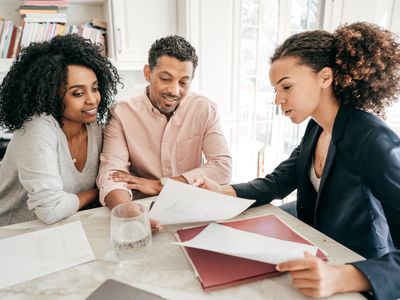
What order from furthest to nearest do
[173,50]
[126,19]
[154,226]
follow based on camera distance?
[126,19] → [173,50] → [154,226]

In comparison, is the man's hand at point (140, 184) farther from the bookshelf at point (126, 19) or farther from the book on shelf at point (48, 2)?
the book on shelf at point (48, 2)

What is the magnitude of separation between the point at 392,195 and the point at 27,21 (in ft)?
7.56

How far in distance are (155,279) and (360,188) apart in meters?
0.66

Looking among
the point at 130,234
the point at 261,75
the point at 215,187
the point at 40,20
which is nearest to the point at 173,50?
the point at 215,187

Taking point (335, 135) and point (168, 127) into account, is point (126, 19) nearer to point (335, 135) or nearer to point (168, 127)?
point (168, 127)

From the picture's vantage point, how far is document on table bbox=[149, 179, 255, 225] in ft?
3.00

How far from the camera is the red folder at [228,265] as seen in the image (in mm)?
693

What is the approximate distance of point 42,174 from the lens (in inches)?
42.1

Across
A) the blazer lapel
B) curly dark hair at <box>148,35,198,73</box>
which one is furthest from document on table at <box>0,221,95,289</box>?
curly dark hair at <box>148,35,198,73</box>

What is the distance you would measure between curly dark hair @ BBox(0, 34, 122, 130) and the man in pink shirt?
0.25 m

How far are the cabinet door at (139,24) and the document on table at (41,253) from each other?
1.71 m

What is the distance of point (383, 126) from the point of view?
963 millimetres

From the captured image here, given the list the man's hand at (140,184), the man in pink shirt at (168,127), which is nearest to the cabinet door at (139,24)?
the man in pink shirt at (168,127)

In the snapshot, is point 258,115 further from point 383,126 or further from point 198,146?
point 383,126
